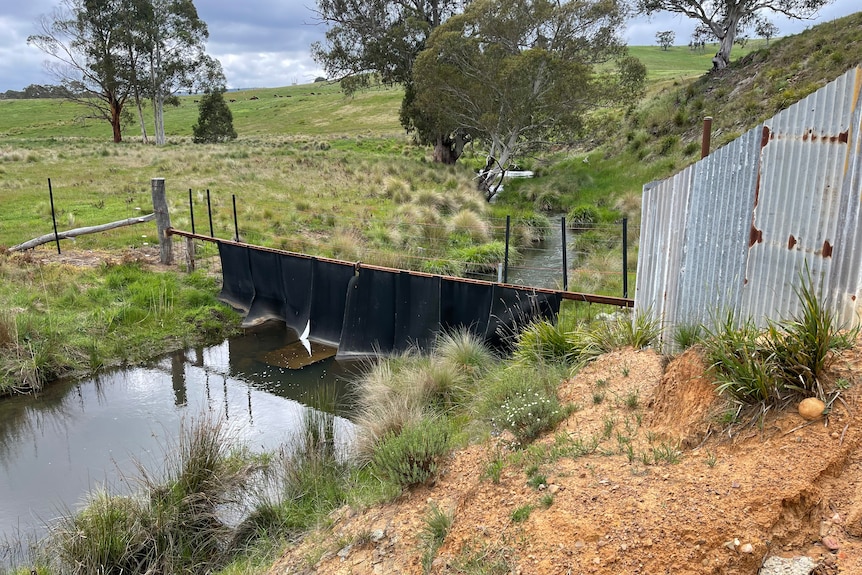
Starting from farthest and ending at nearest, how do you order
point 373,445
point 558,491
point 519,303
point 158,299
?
point 158,299, point 519,303, point 373,445, point 558,491

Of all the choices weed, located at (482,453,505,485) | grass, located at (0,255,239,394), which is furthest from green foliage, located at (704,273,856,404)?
grass, located at (0,255,239,394)

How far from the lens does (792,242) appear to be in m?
4.48

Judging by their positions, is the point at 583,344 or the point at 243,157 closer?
the point at 583,344

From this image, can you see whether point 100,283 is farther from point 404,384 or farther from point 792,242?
point 792,242

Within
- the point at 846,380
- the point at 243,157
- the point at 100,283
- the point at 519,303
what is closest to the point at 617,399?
the point at 846,380

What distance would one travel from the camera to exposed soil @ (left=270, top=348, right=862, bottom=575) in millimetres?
3072

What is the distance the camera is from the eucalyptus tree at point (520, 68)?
2281 centimetres

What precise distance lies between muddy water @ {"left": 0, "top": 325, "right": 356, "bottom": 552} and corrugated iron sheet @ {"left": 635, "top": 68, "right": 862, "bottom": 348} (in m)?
3.92

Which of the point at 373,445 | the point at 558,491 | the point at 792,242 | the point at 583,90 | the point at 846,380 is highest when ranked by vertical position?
the point at 583,90

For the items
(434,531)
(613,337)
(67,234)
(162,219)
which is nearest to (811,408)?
(434,531)

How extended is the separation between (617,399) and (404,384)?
294 centimetres

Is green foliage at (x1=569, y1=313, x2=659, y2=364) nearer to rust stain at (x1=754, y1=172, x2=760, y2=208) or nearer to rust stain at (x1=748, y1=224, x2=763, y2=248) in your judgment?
rust stain at (x1=748, y1=224, x2=763, y2=248)

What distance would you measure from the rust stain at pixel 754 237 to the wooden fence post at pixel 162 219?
10.8m

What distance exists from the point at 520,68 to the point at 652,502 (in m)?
20.7
